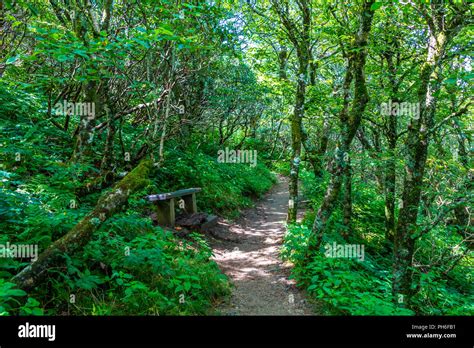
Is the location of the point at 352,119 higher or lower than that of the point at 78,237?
higher

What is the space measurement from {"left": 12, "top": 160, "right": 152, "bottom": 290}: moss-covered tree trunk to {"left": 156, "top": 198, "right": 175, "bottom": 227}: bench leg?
275 cm

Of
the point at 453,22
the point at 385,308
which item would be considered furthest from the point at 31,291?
the point at 453,22

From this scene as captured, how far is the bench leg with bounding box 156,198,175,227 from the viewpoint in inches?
324

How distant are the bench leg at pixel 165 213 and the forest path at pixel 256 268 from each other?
152cm

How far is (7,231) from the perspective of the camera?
13.5 ft

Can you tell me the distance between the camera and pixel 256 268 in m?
7.15

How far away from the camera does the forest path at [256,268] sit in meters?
5.21

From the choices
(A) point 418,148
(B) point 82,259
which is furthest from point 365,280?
(B) point 82,259

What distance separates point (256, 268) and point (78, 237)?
14.6 ft

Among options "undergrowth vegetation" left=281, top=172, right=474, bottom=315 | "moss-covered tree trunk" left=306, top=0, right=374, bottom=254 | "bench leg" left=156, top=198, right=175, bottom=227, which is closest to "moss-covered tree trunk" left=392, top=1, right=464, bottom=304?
"undergrowth vegetation" left=281, top=172, right=474, bottom=315

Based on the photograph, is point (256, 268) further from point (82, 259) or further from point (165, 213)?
point (82, 259)

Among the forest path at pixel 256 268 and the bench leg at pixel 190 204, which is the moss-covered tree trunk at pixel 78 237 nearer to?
the forest path at pixel 256 268

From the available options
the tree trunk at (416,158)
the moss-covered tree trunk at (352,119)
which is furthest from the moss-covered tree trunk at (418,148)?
the moss-covered tree trunk at (352,119)

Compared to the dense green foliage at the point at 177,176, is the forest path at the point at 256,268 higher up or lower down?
lower down
